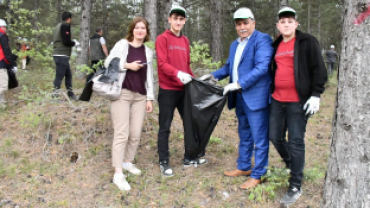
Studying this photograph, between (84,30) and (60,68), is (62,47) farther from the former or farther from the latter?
(84,30)

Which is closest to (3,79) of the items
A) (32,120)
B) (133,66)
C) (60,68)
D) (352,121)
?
(60,68)

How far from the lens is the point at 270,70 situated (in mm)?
3240

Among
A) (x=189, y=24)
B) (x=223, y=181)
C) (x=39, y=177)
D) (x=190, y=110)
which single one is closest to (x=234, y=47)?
(x=190, y=110)

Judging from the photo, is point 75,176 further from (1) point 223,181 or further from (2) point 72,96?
(2) point 72,96

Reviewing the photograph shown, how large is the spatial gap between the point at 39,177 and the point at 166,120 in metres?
1.85

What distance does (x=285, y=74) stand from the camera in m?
2.96

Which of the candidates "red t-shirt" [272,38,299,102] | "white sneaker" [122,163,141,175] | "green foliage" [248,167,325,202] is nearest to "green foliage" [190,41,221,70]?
"red t-shirt" [272,38,299,102]

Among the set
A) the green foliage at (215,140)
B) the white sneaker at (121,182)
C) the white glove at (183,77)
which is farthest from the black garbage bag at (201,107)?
the green foliage at (215,140)

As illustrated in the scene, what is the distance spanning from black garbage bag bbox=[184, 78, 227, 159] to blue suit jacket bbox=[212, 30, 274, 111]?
0.34 metres

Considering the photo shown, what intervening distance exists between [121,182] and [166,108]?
41.9 inches

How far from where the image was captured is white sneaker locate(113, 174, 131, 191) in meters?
3.42

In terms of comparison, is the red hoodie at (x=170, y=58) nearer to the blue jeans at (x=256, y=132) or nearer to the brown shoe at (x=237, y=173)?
the blue jeans at (x=256, y=132)

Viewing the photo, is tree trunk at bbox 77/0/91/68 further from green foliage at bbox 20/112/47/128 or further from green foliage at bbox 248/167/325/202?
green foliage at bbox 248/167/325/202

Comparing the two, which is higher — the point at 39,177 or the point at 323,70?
the point at 323,70
